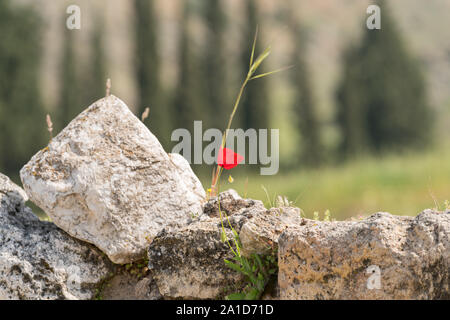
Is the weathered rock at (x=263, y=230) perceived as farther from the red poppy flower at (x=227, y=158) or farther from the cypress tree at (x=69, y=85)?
the cypress tree at (x=69, y=85)

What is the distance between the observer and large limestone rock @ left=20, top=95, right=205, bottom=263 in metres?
A: 3.69

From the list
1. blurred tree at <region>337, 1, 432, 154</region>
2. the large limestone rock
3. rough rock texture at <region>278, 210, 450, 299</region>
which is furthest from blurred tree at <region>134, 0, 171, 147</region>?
rough rock texture at <region>278, 210, 450, 299</region>

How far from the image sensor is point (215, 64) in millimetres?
28688

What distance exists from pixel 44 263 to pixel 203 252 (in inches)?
46.5

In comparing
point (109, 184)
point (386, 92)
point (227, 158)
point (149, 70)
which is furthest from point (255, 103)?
point (109, 184)

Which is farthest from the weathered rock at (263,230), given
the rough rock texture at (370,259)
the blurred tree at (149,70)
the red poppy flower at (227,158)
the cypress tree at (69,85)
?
the cypress tree at (69,85)

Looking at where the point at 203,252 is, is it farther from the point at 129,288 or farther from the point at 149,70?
the point at 149,70

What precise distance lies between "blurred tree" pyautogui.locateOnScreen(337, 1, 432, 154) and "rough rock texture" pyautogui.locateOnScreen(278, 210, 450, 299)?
84.1 feet

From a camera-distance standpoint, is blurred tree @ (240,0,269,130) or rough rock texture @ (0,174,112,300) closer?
rough rock texture @ (0,174,112,300)

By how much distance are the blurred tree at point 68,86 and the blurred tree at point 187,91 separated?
5.96m

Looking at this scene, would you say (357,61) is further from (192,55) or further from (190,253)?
(190,253)

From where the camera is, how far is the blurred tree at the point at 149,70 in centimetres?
2619
